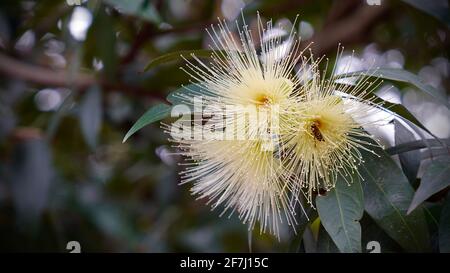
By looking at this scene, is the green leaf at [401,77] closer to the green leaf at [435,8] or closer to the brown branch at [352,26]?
the green leaf at [435,8]

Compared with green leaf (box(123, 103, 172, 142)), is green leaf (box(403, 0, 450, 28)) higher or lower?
higher

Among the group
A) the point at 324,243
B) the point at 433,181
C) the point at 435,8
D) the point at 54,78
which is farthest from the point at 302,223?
the point at 54,78

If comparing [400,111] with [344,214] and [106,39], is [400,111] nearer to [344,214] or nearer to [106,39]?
[344,214]


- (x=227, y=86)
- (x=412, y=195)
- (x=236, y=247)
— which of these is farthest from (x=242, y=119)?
(x=236, y=247)

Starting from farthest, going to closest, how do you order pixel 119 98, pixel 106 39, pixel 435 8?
pixel 119 98 < pixel 106 39 < pixel 435 8

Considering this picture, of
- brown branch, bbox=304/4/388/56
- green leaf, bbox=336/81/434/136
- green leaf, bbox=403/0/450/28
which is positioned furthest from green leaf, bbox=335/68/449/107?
brown branch, bbox=304/4/388/56

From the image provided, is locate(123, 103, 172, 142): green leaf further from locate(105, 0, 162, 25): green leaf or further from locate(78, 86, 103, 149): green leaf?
locate(78, 86, 103, 149): green leaf
